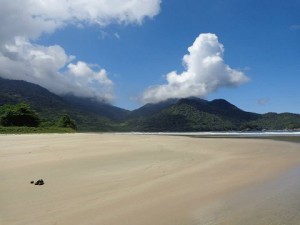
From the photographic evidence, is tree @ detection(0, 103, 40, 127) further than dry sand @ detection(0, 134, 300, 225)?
Yes

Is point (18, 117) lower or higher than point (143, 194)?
higher

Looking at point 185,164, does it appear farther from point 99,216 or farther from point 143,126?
point 143,126

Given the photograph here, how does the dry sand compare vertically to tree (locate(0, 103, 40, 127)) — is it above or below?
below

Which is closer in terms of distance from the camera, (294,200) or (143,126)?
(294,200)

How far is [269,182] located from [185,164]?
4126mm

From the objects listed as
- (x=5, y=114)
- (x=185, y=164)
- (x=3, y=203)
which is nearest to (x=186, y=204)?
(x=3, y=203)

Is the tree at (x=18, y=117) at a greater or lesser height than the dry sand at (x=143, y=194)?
greater

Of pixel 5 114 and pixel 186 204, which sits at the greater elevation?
pixel 5 114

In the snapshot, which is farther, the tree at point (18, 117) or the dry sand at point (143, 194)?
the tree at point (18, 117)

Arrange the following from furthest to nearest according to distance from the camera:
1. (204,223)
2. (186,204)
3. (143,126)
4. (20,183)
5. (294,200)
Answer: (143,126), (20,183), (294,200), (186,204), (204,223)

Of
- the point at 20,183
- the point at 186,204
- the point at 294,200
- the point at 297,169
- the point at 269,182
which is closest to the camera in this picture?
the point at 186,204

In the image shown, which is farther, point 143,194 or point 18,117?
point 18,117

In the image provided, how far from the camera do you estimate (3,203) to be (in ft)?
23.3

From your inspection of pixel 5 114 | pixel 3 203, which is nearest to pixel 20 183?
pixel 3 203
